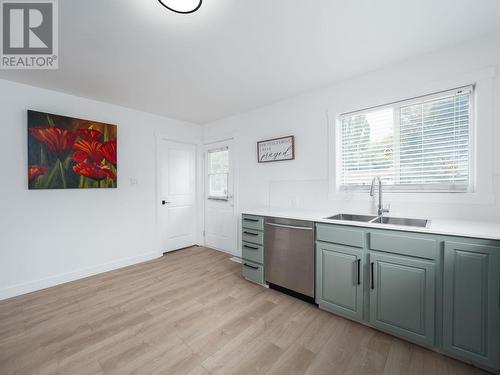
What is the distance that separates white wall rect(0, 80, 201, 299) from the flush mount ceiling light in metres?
2.37

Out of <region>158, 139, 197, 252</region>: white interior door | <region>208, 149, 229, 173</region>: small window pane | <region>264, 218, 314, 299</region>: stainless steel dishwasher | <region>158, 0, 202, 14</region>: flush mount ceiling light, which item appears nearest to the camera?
<region>158, 0, 202, 14</region>: flush mount ceiling light

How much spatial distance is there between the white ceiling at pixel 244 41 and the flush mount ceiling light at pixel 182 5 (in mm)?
78

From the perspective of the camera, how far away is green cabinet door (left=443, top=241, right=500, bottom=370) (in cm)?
142

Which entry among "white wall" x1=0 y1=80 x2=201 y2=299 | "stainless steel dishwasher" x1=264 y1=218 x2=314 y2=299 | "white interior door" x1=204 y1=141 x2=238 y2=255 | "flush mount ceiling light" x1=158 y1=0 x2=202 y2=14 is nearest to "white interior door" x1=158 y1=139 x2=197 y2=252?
"white wall" x1=0 y1=80 x2=201 y2=299

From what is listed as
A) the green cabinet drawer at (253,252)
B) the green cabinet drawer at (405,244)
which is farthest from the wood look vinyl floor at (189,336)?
the green cabinet drawer at (405,244)

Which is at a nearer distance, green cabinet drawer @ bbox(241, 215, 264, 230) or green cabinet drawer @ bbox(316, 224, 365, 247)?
green cabinet drawer @ bbox(316, 224, 365, 247)

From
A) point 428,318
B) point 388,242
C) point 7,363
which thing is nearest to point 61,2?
point 7,363

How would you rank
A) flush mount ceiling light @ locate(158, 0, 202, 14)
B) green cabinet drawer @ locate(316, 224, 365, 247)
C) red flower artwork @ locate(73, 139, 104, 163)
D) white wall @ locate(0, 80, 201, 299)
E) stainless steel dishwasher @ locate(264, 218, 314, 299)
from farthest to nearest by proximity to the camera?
red flower artwork @ locate(73, 139, 104, 163), white wall @ locate(0, 80, 201, 299), stainless steel dishwasher @ locate(264, 218, 314, 299), green cabinet drawer @ locate(316, 224, 365, 247), flush mount ceiling light @ locate(158, 0, 202, 14)

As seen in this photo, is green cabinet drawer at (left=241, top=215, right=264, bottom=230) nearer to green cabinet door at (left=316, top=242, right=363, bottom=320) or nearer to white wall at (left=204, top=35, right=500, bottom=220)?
white wall at (left=204, top=35, right=500, bottom=220)

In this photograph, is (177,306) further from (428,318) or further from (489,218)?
(489,218)

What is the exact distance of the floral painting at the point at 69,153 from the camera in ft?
8.51

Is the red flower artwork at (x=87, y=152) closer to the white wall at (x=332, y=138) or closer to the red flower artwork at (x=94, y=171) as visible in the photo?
the red flower artwork at (x=94, y=171)

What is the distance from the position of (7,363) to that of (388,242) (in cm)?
300
